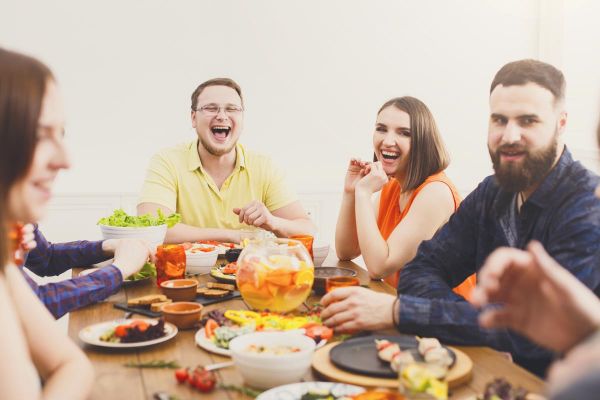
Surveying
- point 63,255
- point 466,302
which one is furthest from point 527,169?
point 63,255

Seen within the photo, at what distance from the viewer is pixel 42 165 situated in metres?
1.12

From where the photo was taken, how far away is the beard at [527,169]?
6.18ft

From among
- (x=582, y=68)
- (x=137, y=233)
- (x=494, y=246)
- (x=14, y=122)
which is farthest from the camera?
(x=582, y=68)

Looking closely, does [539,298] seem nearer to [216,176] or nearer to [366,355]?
[366,355]

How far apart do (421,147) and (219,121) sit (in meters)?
1.15

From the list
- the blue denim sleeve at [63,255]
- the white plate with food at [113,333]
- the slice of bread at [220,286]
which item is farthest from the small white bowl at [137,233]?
the white plate with food at [113,333]

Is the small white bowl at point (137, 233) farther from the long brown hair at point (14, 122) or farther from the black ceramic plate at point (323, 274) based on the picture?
the long brown hair at point (14, 122)

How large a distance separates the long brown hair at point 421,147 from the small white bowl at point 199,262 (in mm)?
926

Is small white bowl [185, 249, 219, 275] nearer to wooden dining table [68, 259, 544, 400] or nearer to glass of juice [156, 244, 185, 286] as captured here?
glass of juice [156, 244, 185, 286]

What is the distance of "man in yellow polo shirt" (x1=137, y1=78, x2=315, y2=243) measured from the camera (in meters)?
3.39

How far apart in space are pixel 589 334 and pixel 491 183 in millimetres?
1329


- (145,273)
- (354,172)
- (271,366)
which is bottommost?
(145,273)

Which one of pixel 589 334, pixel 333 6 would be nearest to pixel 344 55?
pixel 333 6

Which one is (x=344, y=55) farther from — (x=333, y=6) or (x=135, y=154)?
(x=135, y=154)
